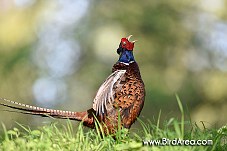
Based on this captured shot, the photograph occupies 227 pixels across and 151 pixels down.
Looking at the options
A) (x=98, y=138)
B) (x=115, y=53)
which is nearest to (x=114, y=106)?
(x=98, y=138)

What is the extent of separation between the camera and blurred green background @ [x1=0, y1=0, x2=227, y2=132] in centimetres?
1040

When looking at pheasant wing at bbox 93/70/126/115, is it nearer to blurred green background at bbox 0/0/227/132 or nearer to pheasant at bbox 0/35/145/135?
pheasant at bbox 0/35/145/135

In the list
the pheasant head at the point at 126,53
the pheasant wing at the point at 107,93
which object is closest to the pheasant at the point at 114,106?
the pheasant wing at the point at 107,93

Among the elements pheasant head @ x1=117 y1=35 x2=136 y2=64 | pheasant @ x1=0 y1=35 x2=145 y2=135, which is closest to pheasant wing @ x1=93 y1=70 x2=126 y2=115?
pheasant @ x1=0 y1=35 x2=145 y2=135

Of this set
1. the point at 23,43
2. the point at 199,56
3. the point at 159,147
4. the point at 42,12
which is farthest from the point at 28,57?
the point at 159,147

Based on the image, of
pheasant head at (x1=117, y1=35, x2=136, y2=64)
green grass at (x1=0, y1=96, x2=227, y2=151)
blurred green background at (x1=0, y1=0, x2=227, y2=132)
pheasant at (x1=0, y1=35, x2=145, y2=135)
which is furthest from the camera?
blurred green background at (x1=0, y1=0, x2=227, y2=132)

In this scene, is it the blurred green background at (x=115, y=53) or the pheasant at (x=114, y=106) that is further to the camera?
the blurred green background at (x=115, y=53)

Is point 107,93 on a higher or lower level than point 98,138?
higher

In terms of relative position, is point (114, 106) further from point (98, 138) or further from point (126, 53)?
point (126, 53)

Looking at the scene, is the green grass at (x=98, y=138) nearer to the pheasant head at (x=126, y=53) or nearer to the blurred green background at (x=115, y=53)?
the pheasant head at (x=126, y=53)

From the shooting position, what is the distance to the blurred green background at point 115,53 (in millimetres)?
10398

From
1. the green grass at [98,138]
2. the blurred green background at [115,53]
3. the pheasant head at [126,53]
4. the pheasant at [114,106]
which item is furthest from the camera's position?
the blurred green background at [115,53]

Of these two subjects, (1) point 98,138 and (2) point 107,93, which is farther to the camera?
(2) point 107,93

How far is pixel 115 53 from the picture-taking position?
34.6 feet
